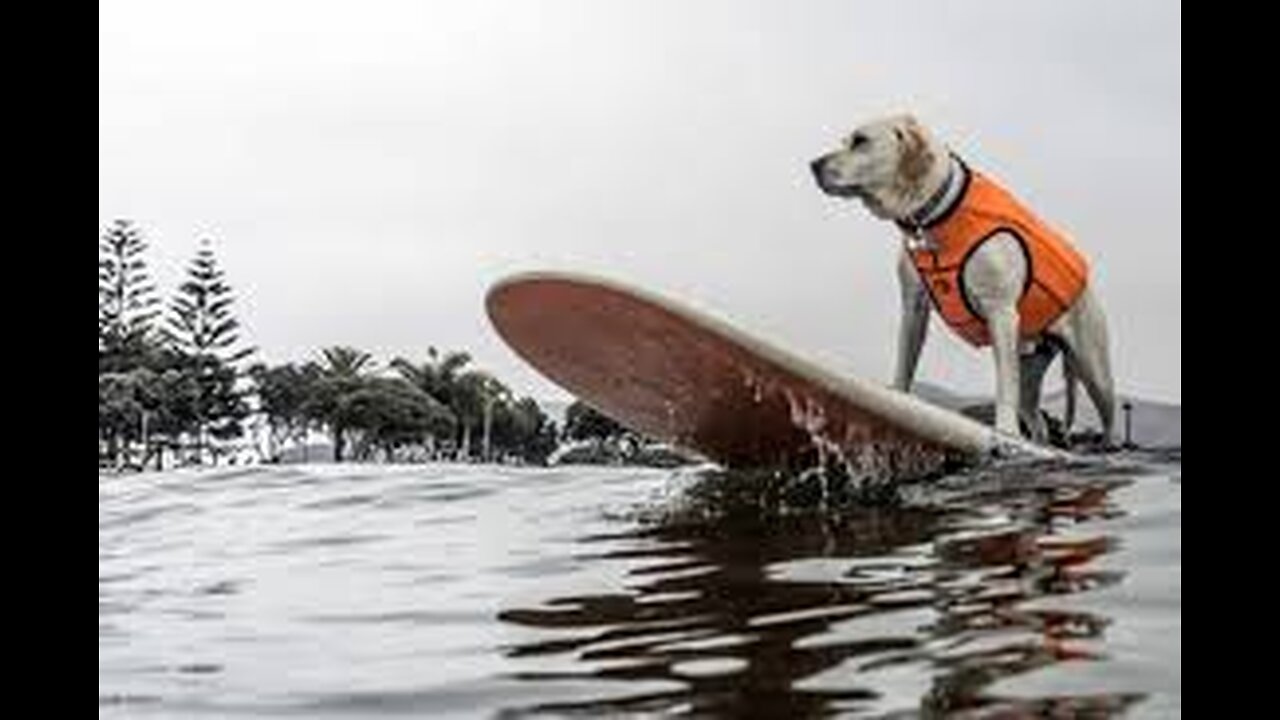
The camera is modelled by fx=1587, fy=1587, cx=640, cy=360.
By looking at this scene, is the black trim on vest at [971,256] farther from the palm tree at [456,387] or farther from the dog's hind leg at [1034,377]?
the palm tree at [456,387]

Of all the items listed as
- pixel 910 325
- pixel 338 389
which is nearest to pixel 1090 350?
pixel 910 325

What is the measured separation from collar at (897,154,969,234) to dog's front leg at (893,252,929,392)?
1.15ft

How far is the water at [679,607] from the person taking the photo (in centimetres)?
303

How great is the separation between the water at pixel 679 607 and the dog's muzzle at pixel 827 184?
5.44ft

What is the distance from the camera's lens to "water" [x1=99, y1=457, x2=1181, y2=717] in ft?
9.93

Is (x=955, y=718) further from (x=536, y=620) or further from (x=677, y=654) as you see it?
(x=536, y=620)

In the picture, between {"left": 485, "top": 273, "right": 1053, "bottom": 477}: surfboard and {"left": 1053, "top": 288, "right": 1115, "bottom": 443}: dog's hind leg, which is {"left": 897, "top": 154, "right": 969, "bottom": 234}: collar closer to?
{"left": 1053, "top": 288, "right": 1115, "bottom": 443}: dog's hind leg

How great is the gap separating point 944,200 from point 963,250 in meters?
0.27

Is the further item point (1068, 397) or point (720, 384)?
point (1068, 397)

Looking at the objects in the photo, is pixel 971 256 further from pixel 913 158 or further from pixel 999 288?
pixel 913 158

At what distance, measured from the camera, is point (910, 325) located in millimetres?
7855

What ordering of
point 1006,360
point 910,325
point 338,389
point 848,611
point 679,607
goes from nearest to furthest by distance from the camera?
point 848,611
point 679,607
point 1006,360
point 910,325
point 338,389

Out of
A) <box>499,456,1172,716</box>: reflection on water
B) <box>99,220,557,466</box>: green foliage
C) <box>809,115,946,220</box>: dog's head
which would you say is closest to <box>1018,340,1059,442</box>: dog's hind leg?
<box>809,115,946,220</box>: dog's head
